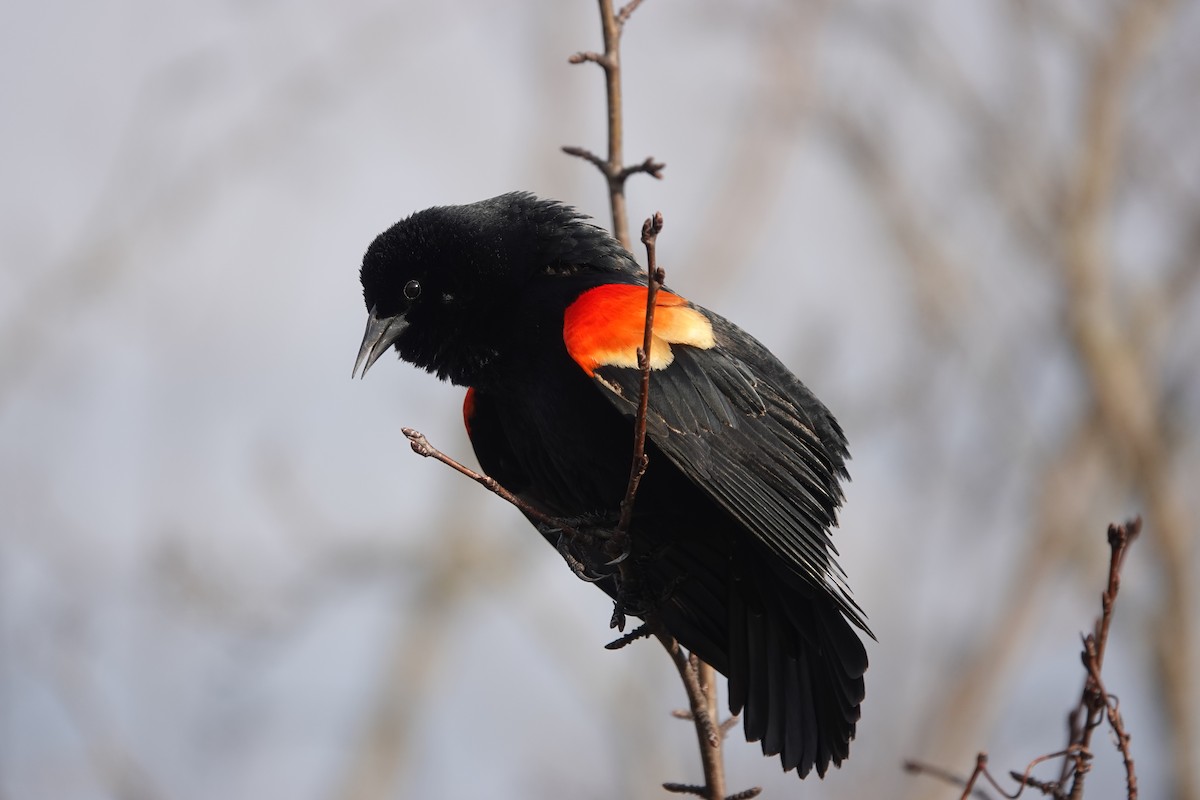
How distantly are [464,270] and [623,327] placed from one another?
0.70 metres

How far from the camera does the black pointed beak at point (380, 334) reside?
354cm

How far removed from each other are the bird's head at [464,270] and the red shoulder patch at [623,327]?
249 millimetres

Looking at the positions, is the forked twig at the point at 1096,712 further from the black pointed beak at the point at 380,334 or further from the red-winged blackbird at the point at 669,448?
the black pointed beak at the point at 380,334

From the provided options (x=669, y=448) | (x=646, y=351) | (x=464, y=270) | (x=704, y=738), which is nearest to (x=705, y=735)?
(x=704, y=738)

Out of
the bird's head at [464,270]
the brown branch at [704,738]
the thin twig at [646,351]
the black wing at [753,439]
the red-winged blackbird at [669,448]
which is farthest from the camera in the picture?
the bird's head at [464,270]

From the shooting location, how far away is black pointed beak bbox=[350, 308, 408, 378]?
3541 millimetres

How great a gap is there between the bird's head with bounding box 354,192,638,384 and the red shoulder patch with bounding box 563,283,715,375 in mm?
249

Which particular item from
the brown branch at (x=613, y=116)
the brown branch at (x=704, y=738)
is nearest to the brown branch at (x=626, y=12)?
the brown branch at (x=613, y=116)

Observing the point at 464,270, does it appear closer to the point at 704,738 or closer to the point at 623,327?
the point at 623,327

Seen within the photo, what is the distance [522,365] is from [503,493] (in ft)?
2.74

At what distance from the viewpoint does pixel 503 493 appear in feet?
8.00

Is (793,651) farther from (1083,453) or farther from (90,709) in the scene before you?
(1083,453)

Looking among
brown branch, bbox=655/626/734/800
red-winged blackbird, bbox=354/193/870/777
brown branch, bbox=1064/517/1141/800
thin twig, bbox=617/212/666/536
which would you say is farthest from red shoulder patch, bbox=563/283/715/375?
brown branch, bbox=1064/517/1141/800

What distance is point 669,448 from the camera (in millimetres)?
2861
